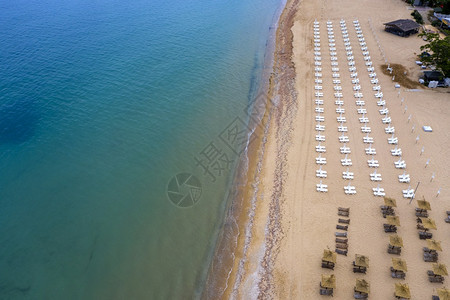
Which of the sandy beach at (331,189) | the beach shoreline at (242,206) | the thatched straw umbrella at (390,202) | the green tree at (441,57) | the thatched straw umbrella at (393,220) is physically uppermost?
the green tree at (441,57)

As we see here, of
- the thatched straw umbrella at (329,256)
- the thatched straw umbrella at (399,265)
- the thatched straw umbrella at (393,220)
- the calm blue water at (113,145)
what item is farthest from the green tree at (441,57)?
the thatched straw umbrella at (329,256)

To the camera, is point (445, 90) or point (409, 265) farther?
point (445, 90)

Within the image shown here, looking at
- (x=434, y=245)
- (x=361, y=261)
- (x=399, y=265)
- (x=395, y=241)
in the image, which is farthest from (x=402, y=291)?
(x=434, y=245)

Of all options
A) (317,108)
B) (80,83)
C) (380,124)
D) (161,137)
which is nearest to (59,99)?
(80,83)

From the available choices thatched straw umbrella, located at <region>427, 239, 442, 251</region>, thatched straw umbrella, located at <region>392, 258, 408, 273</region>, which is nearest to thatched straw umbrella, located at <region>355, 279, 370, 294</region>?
Result: thatched straw umbrella, located at <region>392, 258, 408, 273</region>

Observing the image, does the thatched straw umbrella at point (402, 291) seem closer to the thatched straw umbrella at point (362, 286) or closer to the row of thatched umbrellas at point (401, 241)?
the row of thatched umbrellas at point (401, 241)

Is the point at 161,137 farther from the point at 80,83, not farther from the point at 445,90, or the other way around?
the point at 445,90

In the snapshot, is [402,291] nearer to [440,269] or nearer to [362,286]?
[362,286]
